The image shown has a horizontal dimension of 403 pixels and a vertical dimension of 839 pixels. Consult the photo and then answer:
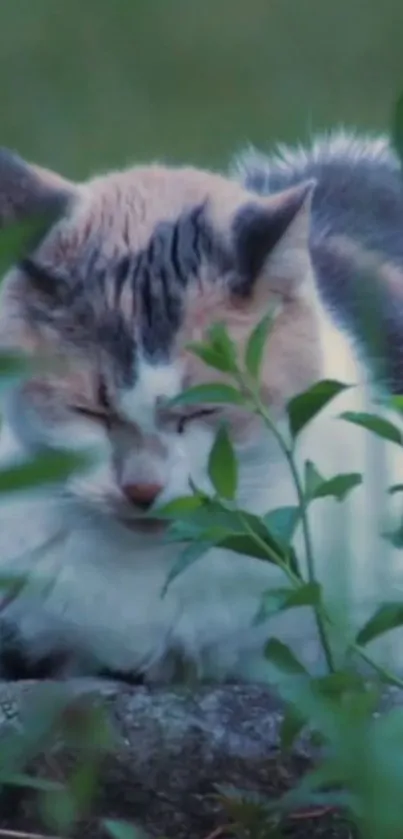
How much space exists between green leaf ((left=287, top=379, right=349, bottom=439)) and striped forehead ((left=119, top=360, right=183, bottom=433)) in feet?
1.56

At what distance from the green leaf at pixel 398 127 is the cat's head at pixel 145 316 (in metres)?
0.65

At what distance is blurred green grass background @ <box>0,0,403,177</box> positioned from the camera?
3.51 metres

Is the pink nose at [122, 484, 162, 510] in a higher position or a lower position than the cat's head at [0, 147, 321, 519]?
lower

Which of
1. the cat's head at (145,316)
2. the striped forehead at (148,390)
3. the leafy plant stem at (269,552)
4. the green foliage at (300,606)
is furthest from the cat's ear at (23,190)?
Result: the leafy plant stem at (269,552)

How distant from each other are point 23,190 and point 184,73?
8.67 ft

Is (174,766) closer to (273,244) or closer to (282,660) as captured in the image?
(282,660)

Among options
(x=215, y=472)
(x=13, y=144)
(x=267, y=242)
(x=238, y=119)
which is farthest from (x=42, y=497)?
(x=238, y=119)

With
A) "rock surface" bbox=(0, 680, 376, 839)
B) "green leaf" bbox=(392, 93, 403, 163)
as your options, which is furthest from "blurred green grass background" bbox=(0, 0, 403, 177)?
"green leaf" bbox=(392, 93, 403, 163)

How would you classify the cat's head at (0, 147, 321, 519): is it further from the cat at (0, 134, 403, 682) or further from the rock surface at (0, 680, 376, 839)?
the rock surface at (0, 680, 376, 839)

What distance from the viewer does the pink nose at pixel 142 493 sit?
133 centimetres

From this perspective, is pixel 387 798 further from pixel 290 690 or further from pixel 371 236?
pixel 371 236

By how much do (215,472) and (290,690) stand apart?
0.20 m

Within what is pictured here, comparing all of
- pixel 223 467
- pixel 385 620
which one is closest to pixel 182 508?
pixel 223 467

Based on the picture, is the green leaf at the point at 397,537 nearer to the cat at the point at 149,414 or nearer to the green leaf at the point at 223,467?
the green leaf at the point at 223,467
